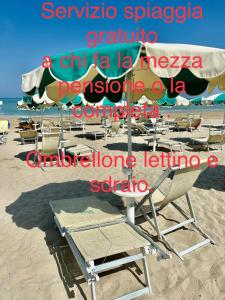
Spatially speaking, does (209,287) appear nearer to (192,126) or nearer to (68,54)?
(68,54)

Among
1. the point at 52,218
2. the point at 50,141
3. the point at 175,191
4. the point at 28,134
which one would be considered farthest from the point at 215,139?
the point at 28,134

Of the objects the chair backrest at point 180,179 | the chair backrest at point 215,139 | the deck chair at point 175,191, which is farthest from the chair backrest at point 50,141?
the chair backrest at point 215,139

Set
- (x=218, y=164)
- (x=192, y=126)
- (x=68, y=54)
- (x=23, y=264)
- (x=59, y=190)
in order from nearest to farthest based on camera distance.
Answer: (x=68, y=54) → (x=23, y=264) → (x=59, y=190) → (x=218, y=164) → (x=192, y=126)

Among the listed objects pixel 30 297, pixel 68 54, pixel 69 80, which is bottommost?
pixel 30 297

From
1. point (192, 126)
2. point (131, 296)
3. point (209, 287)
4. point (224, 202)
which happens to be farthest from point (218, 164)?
point (192, 126)

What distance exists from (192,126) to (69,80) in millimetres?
14092

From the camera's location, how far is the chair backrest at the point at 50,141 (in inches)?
293

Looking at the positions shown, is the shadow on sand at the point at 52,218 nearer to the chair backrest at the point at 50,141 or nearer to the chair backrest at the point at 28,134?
the chair backrest at the point at 50,141

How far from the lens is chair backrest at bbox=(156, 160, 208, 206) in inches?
124

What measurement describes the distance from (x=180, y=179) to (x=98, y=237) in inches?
49.6

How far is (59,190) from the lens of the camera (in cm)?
Answer: 552

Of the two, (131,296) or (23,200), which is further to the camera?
(23,200)

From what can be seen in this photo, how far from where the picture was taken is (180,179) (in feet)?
10.7

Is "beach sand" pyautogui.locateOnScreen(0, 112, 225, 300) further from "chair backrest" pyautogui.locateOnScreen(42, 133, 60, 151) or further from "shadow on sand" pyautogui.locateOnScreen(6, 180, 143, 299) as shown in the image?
"chair backrest" pyautogui.locateOnScreen(42, 133, 60, 151)
